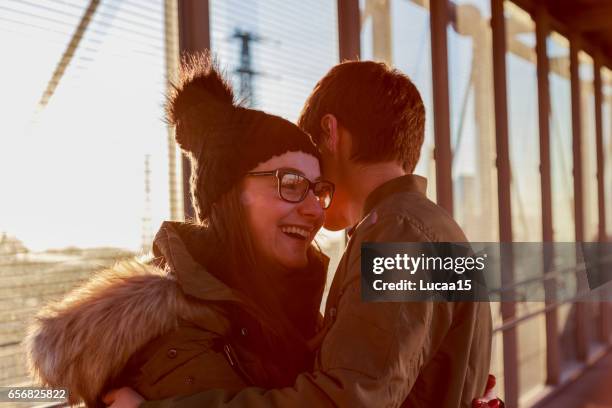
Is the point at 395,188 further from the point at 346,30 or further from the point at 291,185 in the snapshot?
the point at 346,30

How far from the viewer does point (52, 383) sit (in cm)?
118

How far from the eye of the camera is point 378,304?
123cm

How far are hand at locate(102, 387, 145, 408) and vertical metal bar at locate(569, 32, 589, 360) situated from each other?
633 cm

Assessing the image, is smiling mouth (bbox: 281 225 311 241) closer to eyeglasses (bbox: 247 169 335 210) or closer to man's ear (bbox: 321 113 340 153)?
eyeglasses (bbox: 247 169 335 210)

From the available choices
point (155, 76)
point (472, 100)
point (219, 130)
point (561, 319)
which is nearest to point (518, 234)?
point (472, 100)

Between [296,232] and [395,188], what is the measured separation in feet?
0.79

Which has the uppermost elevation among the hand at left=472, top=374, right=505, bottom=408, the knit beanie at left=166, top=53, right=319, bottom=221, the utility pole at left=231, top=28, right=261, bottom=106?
the utility pole at left=231, top=28, right=261, bottom=106

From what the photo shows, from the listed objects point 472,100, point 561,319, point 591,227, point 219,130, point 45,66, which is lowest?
point 561,319

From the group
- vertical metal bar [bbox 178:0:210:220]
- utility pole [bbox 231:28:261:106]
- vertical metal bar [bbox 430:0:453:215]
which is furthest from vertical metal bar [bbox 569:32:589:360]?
vertical metal bar [bbox 178:0:210:220]

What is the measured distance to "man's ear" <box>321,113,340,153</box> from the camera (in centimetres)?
165

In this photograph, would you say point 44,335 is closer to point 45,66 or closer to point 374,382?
point 374,382

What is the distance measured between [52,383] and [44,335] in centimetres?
9

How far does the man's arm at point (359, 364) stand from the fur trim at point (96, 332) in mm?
105

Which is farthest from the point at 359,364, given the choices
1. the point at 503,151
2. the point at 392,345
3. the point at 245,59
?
the point at 503,151
